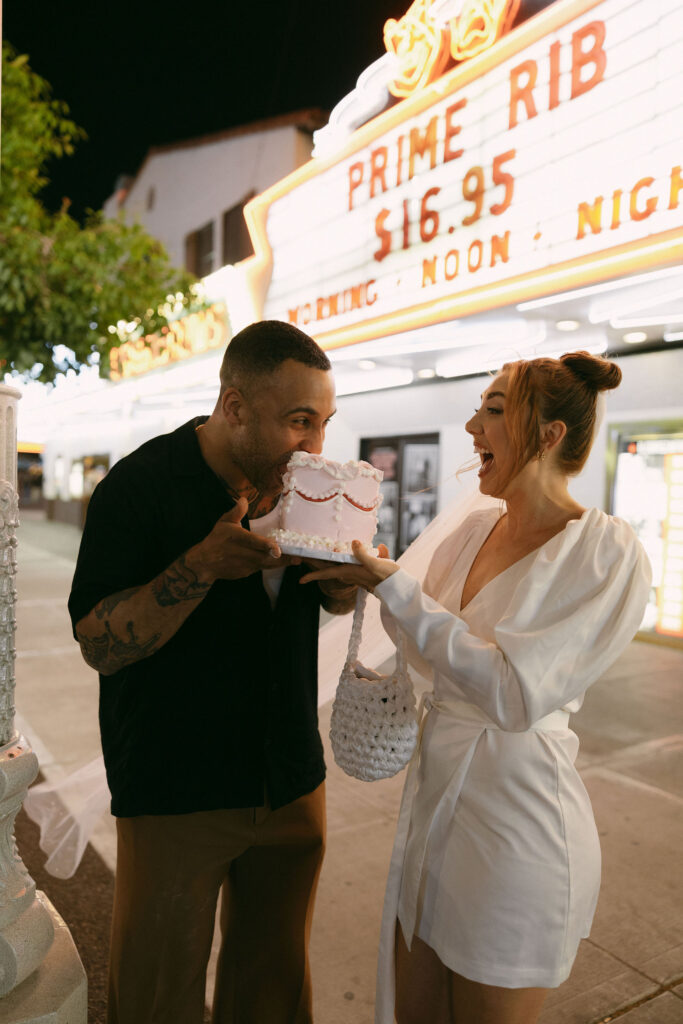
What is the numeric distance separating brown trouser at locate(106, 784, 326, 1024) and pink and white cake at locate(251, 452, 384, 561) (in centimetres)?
77

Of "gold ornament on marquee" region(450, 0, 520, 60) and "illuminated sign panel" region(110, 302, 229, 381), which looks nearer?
"gold ornament on marquee" region(450, 0, 520, 60)

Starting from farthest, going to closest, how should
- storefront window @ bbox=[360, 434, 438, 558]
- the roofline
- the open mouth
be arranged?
the roofline, storefront window @ bbox=[360, 434, 438, 558], the open mouth

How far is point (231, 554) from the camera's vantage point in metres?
1.67

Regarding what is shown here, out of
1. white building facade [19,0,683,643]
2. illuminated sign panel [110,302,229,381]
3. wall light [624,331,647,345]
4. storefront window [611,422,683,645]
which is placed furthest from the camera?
illuminated sign panel [110,302,229,381]

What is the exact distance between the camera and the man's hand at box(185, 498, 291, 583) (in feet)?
5.37

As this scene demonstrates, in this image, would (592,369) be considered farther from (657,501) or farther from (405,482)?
(405,482)

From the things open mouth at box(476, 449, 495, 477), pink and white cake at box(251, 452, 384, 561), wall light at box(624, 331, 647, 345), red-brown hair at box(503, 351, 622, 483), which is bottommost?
pink and white cake at box(251, 452, 384, 561)

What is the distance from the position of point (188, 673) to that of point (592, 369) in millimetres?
1321

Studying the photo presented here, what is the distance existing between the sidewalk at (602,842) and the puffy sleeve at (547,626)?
1.84 meters

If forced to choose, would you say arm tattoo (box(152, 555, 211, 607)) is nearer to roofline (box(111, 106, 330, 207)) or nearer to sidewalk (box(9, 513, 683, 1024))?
sidewalk (box(9, 513, 683, 1024))

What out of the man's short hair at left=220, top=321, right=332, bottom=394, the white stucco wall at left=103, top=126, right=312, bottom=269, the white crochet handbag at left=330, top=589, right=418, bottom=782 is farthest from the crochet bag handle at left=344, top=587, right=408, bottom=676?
the white stucco wall at left=103, top=126, right=312, bottom=269

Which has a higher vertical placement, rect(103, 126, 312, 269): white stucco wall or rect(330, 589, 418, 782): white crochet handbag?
rect(103, 126, 312, 269): white stucco wall

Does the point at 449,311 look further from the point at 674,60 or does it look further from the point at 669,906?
the point at 669,906

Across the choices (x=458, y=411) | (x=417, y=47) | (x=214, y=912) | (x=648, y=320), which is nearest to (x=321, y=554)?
(x=214, y=912)
